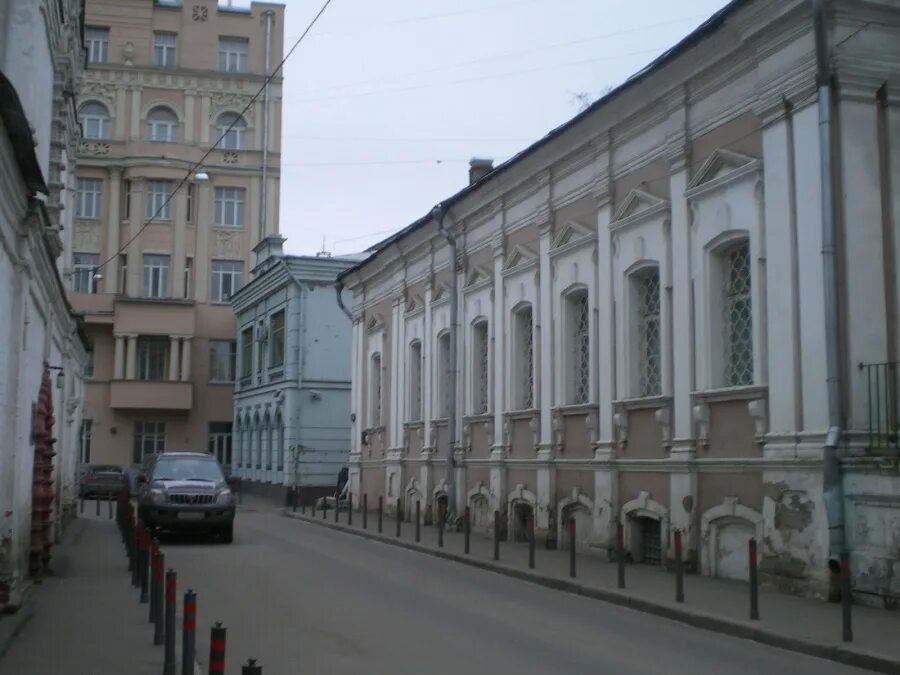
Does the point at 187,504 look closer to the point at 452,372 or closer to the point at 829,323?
the point at 452,372

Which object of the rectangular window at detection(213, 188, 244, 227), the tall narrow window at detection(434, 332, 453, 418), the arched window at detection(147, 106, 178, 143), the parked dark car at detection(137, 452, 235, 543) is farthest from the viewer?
the rectangular window at detection(213, 188, 244, 227)

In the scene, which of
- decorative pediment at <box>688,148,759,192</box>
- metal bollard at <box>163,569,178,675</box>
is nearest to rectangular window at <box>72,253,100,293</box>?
decorative pediment at <box>688,148,759,192</box>

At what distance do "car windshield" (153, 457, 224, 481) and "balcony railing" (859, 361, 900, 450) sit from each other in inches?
549

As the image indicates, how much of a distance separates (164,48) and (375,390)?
93.1 ft

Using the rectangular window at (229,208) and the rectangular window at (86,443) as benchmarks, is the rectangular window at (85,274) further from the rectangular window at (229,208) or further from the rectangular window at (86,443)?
the rectangular window at (86,443)

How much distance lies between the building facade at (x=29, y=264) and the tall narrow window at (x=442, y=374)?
31.8 ft

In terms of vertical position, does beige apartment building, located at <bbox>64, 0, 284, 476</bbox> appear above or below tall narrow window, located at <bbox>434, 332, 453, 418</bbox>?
above

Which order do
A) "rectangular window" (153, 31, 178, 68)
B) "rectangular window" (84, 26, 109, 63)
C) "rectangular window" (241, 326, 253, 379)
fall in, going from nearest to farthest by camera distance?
"rectangular window" (241, 326, 253, 379) < "rectangular window" (84, 26, 109, 63) < "rectangular window" (153, 31, 178, 68)

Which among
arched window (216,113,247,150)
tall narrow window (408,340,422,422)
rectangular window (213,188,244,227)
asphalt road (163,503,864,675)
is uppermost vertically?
arched window (216,113,247,150)

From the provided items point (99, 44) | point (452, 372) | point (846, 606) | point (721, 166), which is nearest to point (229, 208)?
point (99, 44)

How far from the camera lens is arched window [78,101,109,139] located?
51375 millimetres

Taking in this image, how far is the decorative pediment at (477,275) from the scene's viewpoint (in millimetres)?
23878

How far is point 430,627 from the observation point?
11.3 metres

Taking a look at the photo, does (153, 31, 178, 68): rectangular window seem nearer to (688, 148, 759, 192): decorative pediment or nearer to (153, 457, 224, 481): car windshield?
(153, 457, 224, 481): car windshield
